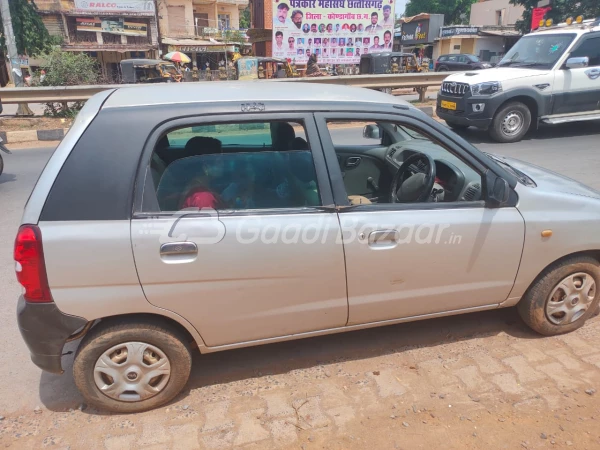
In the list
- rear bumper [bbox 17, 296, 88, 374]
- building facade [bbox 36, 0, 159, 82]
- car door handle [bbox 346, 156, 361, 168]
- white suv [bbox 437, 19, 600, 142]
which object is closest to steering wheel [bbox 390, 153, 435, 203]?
A: car door handle [bbox 346, 156, 361, 168]

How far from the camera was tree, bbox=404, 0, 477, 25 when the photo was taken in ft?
196

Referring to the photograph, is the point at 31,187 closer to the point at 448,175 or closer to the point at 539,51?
the point at 448,175

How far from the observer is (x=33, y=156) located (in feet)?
29.9

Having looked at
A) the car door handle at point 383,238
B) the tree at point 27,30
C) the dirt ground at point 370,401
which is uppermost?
the tree at point 27,30

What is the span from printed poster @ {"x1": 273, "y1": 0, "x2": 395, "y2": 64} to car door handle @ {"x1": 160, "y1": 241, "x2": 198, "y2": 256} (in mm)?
21344

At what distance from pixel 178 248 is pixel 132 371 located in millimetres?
743

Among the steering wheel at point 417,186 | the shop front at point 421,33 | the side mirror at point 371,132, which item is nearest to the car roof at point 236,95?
the steering wheel at point 417,186

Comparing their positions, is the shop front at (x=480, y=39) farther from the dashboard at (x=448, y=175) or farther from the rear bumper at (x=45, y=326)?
the rear bumper at (x=45, y=326)

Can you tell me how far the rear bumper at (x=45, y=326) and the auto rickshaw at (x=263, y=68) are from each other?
20317mm

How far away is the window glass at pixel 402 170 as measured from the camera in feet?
9.30

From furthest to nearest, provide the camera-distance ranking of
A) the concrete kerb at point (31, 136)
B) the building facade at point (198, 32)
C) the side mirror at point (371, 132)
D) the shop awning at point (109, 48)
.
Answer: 1. the building facade at point (198, 32)
2. the shop awning at point (109, 48)
3. the concrete kerb at point (31, 136)
4. the side mirror at point (371, 132)

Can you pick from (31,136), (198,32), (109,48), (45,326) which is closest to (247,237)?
(45,326)

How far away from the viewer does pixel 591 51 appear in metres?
9.17

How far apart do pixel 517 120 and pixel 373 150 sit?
22.4 feet
